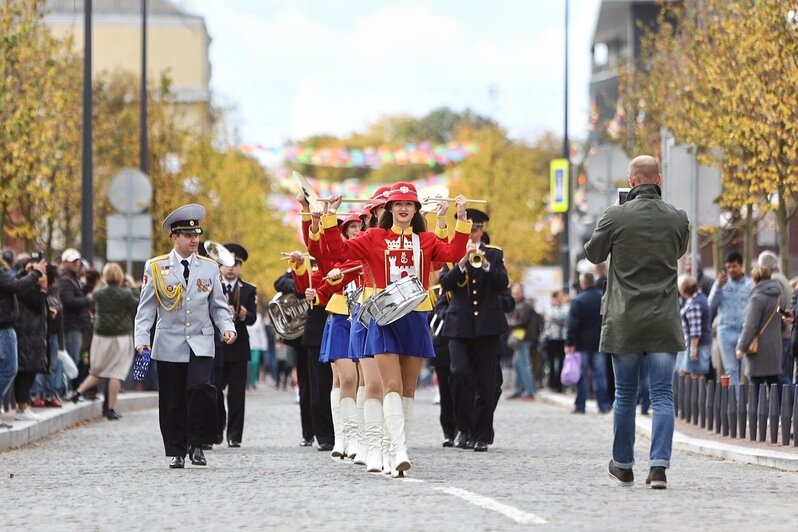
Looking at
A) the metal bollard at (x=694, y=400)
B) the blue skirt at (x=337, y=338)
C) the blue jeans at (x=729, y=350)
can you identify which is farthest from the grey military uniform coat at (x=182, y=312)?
the blue jeans at (x=729, y=350)

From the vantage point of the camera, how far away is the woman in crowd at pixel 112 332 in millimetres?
23719

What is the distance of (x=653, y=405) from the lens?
39.3 feet

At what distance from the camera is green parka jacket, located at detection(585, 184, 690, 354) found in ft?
39.0

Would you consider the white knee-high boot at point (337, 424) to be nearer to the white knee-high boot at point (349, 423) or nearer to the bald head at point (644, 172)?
the white knee-high boot at point (349, 423)

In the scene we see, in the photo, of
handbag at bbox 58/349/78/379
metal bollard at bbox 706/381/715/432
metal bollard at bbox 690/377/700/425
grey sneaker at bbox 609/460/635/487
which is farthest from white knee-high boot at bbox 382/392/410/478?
handbag at bbox 58/349/78/379

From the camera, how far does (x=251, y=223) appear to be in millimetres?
72188

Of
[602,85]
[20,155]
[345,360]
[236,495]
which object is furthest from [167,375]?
[602,85]

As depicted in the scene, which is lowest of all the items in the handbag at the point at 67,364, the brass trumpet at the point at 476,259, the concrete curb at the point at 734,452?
the concrete curb at the point at 734,452

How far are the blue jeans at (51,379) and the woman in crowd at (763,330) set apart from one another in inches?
324

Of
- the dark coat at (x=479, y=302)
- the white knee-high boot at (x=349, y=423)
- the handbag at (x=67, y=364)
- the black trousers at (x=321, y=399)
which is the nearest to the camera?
the white knee-high boot at (x=349, y=423)

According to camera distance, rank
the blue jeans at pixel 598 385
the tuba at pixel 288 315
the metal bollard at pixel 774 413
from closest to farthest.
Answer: the metal bollard at pixel 774 413, the tuba at pixel 288 315, the blue jeans at pixel 598 385

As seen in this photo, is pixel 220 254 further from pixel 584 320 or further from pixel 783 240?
pixel 783 240

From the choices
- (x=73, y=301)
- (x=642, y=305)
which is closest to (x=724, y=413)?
(x=642, y=305)

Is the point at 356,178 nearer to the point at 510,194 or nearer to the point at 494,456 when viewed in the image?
the point at 510,194
